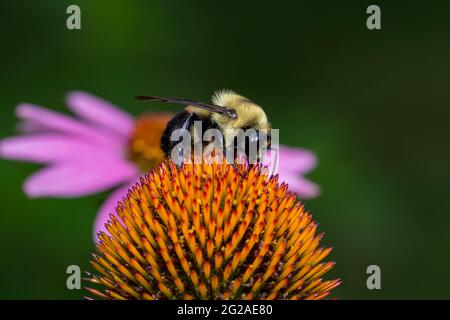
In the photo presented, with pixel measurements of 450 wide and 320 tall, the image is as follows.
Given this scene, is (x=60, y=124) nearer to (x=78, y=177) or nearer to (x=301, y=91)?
(x=78, y=177)

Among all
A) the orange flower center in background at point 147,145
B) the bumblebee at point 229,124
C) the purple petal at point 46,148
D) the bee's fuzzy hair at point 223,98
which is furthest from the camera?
the orange flower center in background at point 147,145

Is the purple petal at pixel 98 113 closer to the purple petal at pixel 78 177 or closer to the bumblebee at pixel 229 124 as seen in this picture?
the purple petal at pixel 78 177

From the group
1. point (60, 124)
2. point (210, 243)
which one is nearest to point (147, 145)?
point (60, 124)

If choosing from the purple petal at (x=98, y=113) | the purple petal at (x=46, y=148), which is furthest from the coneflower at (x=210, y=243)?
the purple petal at (x=98, y=113)

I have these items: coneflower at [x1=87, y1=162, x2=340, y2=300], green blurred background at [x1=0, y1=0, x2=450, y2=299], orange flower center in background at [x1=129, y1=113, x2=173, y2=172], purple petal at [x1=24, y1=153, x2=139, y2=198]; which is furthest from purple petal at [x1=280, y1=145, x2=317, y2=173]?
coneflower at [x1=87, y1=162, x2=340, y2=300]

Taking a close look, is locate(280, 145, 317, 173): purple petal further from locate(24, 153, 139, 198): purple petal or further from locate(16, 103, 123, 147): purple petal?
locate(16, 103, 123, 147): purple petal
